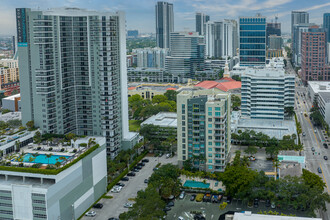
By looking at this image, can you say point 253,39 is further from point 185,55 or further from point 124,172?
point 124,172

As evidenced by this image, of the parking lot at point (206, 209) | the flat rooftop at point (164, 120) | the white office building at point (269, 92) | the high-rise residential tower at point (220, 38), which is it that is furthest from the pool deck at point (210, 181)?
the high-rise residential tower at point (220, 38)

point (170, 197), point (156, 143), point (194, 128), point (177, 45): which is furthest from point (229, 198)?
point (177, 45)

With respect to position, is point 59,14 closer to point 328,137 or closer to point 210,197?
point 210,197

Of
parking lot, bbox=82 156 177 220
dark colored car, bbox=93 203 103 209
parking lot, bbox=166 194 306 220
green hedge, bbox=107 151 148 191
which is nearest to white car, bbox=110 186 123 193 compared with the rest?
parking lot, bbox=82 156 177 220

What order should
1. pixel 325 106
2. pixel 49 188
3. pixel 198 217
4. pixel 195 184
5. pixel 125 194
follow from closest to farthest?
1. pixel 49 188
2. pixel 198 217
3. pixel 125 194
4. pixel 195 184
5. pixel 325 106

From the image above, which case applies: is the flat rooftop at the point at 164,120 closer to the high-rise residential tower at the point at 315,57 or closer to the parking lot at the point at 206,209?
the parking lot at the point at 206,209

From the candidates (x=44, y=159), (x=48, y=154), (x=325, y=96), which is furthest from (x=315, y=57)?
(x=44, y=159)

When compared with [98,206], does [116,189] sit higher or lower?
higher
